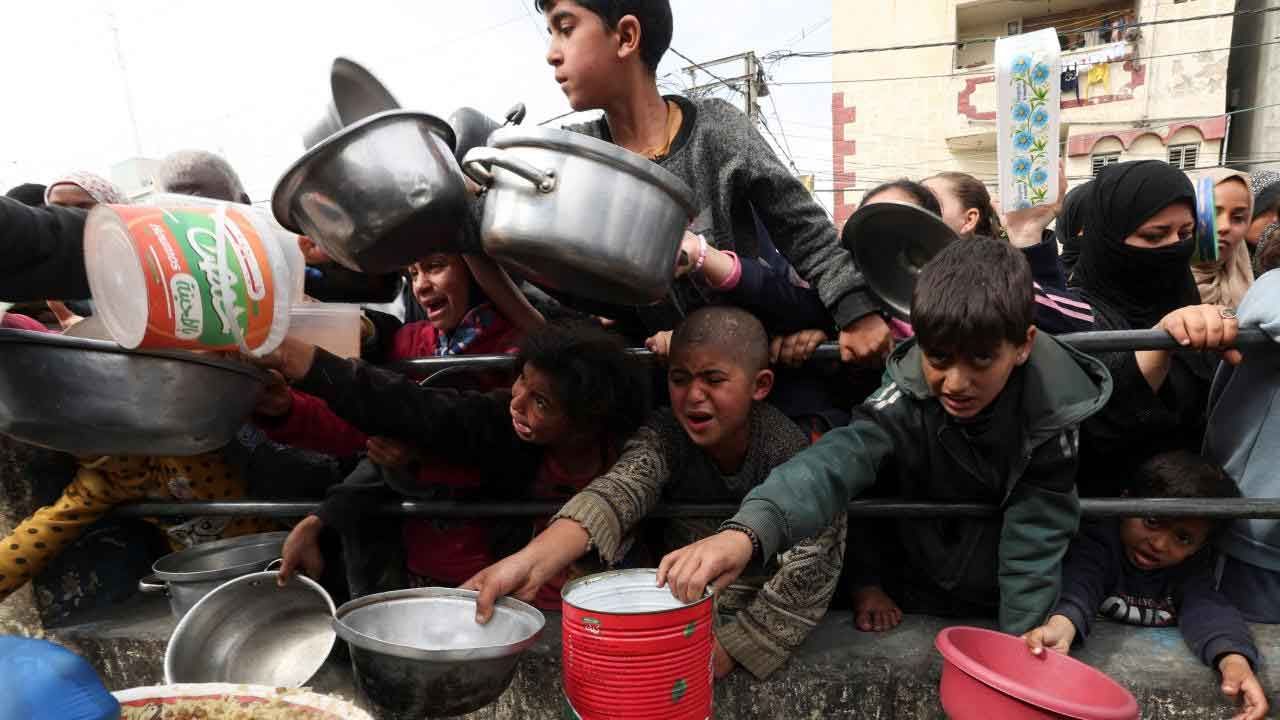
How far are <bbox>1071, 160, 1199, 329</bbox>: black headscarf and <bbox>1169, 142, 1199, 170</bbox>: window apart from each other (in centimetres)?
1676

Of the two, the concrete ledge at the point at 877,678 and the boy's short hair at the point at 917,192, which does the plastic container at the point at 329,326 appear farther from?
the boy's short hair at the point at 917,192

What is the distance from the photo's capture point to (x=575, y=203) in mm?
1289

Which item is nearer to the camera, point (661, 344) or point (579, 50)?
point (579, 50)

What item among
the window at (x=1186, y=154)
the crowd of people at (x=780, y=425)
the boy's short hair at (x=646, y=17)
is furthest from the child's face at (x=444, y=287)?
the window at (x=1186, y=154)

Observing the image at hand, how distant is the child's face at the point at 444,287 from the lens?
7.77 feet

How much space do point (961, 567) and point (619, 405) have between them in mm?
1018

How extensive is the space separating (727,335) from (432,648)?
101cm

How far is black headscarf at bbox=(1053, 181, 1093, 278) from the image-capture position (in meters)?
2.81

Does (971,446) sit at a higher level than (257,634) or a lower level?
higher

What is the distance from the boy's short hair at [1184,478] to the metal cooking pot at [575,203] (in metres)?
1.53

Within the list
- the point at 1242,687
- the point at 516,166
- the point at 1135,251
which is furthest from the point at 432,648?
the point at 1135,251

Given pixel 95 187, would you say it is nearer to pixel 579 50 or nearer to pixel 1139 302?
pixel 579 50

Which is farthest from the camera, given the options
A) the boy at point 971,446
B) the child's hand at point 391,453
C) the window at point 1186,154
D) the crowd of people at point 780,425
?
the window at point 1186,154

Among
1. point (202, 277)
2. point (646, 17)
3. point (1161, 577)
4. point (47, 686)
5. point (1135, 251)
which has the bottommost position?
point (1161, 577)
